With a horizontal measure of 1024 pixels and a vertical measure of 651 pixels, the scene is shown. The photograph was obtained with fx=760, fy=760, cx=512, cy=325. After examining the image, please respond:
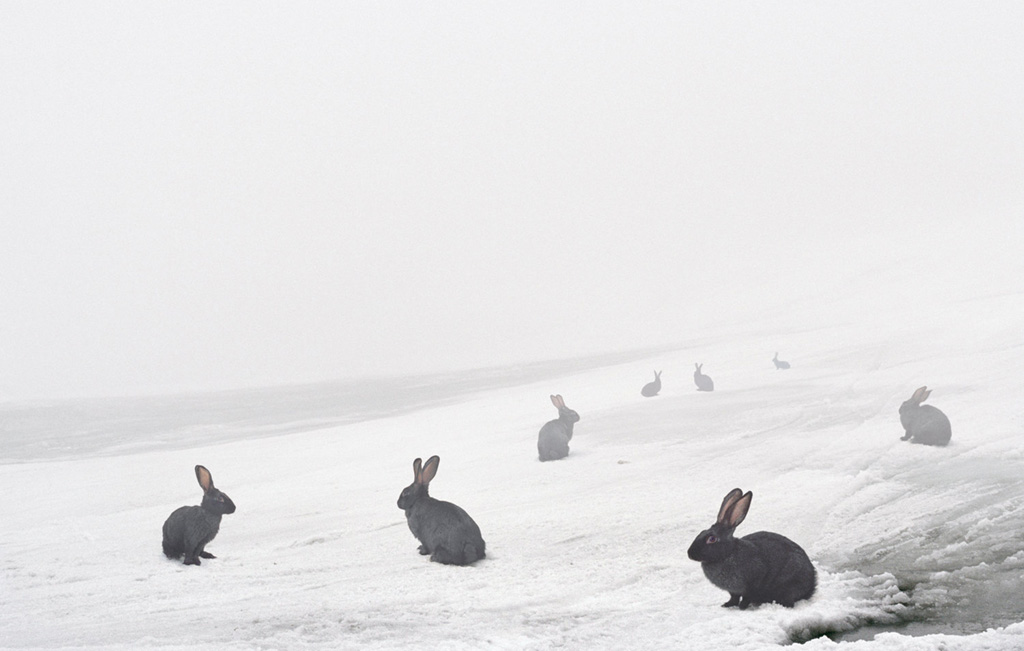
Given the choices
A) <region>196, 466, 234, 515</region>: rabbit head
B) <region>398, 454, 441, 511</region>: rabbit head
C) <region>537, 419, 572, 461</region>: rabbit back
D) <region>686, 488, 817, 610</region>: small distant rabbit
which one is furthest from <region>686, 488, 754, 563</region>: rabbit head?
<region>537, 419, 572, 461</region>: rabbit back

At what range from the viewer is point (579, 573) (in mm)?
5578

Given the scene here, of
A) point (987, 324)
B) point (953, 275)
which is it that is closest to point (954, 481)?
point (987, 324)

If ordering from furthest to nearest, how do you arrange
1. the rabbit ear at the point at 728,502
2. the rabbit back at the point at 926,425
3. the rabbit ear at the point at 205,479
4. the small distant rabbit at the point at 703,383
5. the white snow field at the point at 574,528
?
1. the small distant rabbit at the point at 703,383
2. the rabbit back at the point at 926,425
3. the rabbit ear at the point at 205,479
4. the rabbit ear at the point at 728,502
5. the white snow field at the point at 574,528

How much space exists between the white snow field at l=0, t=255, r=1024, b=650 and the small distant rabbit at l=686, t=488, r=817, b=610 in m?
0.12

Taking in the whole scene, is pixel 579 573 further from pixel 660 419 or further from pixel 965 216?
pixel 965 216

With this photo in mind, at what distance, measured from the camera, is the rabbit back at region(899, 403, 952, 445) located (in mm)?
8789

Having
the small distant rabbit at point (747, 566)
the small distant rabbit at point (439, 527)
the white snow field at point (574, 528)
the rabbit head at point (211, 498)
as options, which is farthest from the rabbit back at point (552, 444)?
the small distant rabbit at point (747, 566)

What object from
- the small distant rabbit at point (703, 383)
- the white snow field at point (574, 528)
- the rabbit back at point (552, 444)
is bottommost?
the white snow field at point (574, 528)

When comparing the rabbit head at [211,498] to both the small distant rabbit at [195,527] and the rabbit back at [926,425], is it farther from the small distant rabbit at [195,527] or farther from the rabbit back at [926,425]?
the rabbit back at [926,425]

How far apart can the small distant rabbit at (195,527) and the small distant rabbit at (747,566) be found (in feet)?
13.7

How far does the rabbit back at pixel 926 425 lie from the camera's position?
Answer: 28.8 ft

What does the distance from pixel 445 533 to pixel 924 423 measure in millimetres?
6140

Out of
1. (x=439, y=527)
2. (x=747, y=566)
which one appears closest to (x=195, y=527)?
(x=439, y=527)

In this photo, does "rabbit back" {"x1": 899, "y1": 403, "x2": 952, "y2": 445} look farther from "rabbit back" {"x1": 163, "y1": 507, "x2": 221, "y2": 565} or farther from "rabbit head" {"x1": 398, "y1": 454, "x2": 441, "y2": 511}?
"rabbit back" {"x1": 163, "y1": 507, "x2": 221, "y2": 565}
